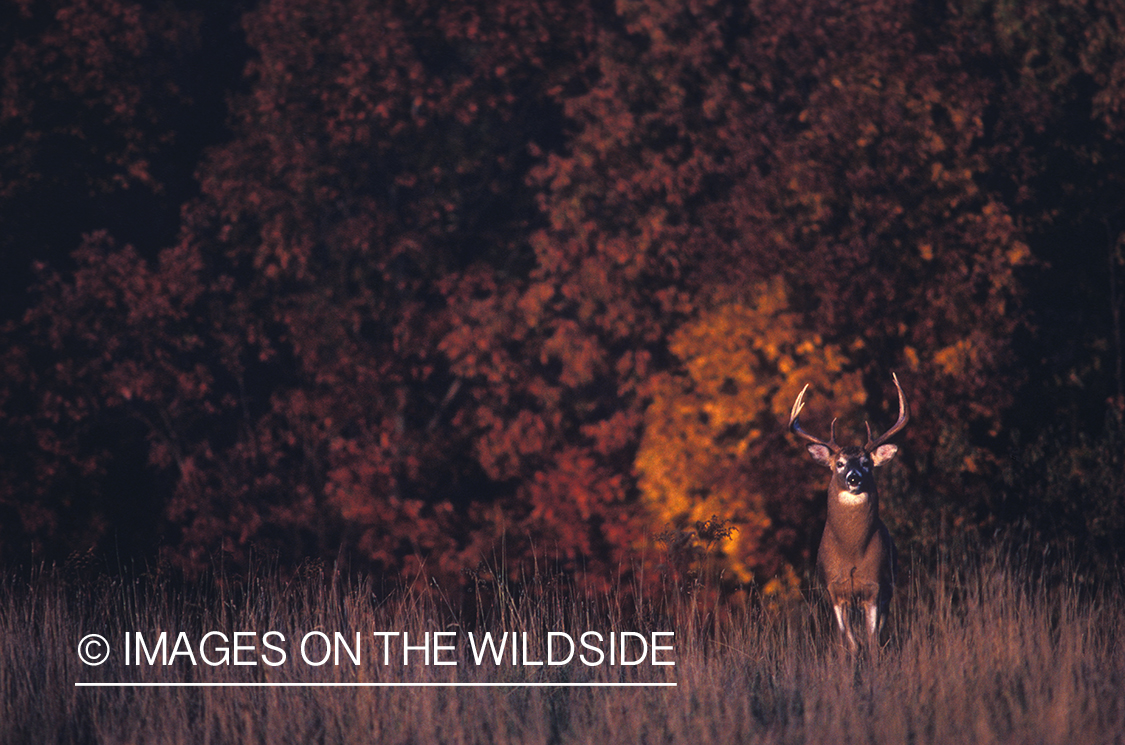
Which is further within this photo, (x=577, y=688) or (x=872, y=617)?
(x=872, y=617)

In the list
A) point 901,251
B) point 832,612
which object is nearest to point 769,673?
point 832,612

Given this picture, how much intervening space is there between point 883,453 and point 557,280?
13.2 feet

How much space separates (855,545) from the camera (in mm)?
8109

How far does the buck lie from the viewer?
804 centimetres

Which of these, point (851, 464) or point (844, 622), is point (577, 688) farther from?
point (851, 464)

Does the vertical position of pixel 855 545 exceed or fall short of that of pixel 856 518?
it falls short

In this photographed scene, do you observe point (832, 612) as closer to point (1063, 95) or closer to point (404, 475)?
point (404, 475)

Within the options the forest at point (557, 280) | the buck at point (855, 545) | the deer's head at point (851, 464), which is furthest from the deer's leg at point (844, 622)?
the forest at point (557, 280)

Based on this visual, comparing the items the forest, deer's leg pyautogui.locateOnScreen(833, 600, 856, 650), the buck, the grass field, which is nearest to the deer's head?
the buck

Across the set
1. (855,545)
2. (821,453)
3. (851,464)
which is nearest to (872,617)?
(855,545)

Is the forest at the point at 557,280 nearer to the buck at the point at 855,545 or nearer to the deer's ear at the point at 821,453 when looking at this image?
the deer's ear at the point at 821,453

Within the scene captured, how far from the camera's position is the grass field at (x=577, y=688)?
6168 mm

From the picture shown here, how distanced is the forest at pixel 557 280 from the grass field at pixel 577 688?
3.32m

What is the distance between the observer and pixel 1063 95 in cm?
1342
